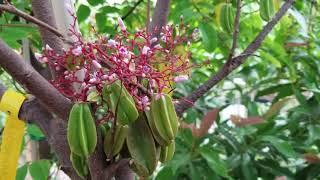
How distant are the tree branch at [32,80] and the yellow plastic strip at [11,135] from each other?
0.29 ft

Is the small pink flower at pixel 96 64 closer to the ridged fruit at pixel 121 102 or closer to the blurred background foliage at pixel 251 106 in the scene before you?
the ridged fruit at pixel 121 102

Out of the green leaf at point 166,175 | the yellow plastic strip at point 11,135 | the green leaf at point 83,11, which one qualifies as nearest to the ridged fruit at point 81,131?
the yellow plastic strip at point 11,135

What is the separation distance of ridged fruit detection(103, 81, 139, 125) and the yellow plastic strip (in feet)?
0.47

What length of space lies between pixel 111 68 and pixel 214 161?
1.83 feet

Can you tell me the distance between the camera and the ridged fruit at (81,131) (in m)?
0.47

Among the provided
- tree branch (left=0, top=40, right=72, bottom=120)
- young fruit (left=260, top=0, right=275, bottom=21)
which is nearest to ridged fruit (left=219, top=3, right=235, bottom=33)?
young fruit (left=260, top=0, right=275, bottom=21)

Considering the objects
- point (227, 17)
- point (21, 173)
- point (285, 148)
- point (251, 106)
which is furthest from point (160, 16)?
point (251, 106)

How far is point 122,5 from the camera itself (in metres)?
1.36

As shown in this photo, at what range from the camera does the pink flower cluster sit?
0.48 m

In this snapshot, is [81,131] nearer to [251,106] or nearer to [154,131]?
[154,131]

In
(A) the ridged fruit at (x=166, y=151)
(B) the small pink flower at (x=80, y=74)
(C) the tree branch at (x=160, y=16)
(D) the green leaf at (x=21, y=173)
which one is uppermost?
(C) the tree branch at (x=160, y=16)

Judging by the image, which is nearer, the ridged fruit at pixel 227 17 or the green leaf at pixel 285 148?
the ridged fruit at pixel 227 17

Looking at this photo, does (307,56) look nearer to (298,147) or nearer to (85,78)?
(298,147)

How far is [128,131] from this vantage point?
501 mm
